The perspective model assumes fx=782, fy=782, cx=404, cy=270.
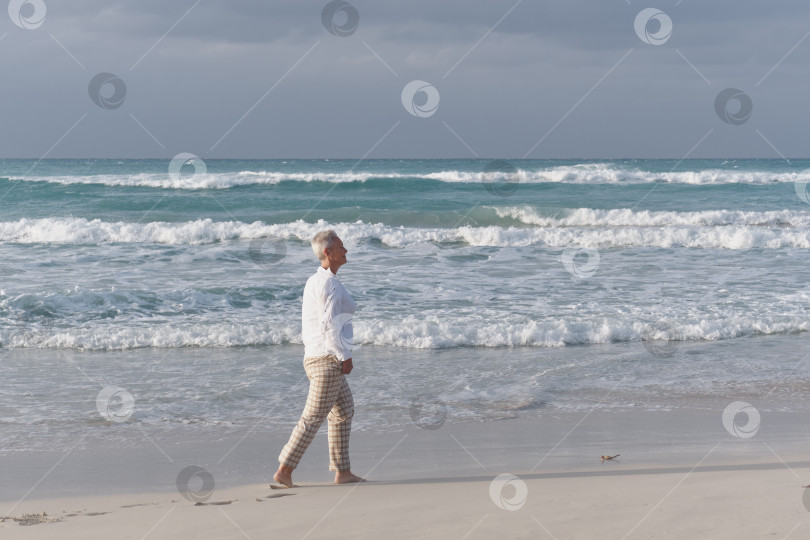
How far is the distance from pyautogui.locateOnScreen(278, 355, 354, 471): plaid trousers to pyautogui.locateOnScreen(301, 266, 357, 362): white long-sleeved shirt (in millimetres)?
98

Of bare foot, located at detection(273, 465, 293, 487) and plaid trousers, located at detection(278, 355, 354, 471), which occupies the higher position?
plaid trousers, located at detection(278, 355, 354, 471)

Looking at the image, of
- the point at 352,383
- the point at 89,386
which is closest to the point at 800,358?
the point at 352,383

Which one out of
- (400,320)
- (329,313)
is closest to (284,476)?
(329,313)

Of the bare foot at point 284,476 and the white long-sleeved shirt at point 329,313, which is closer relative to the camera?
the white long-sleeved shirt at point 329,313

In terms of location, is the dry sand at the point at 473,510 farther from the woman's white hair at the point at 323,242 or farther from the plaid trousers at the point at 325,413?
→ the woman's white hair at the point at 323,242

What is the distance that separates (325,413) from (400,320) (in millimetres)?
5051

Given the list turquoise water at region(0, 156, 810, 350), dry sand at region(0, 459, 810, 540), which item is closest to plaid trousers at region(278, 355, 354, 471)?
dry sand at region(0, 459, 810, 540)

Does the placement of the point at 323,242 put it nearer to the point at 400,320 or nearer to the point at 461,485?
the point at 461,485

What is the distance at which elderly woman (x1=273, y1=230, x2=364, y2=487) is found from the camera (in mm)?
4605

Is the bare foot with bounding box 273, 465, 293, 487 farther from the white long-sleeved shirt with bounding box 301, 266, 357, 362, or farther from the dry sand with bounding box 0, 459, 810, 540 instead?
the white long-sleeved shirt with bounding box 301, 266, 357, 362

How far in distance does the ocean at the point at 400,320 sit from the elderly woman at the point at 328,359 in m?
1.32

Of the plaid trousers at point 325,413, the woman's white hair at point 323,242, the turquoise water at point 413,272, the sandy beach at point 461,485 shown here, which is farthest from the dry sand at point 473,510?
the turquoise water at point 413,272

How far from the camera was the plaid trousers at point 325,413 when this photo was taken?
185 inches

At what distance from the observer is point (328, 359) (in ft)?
15.4
